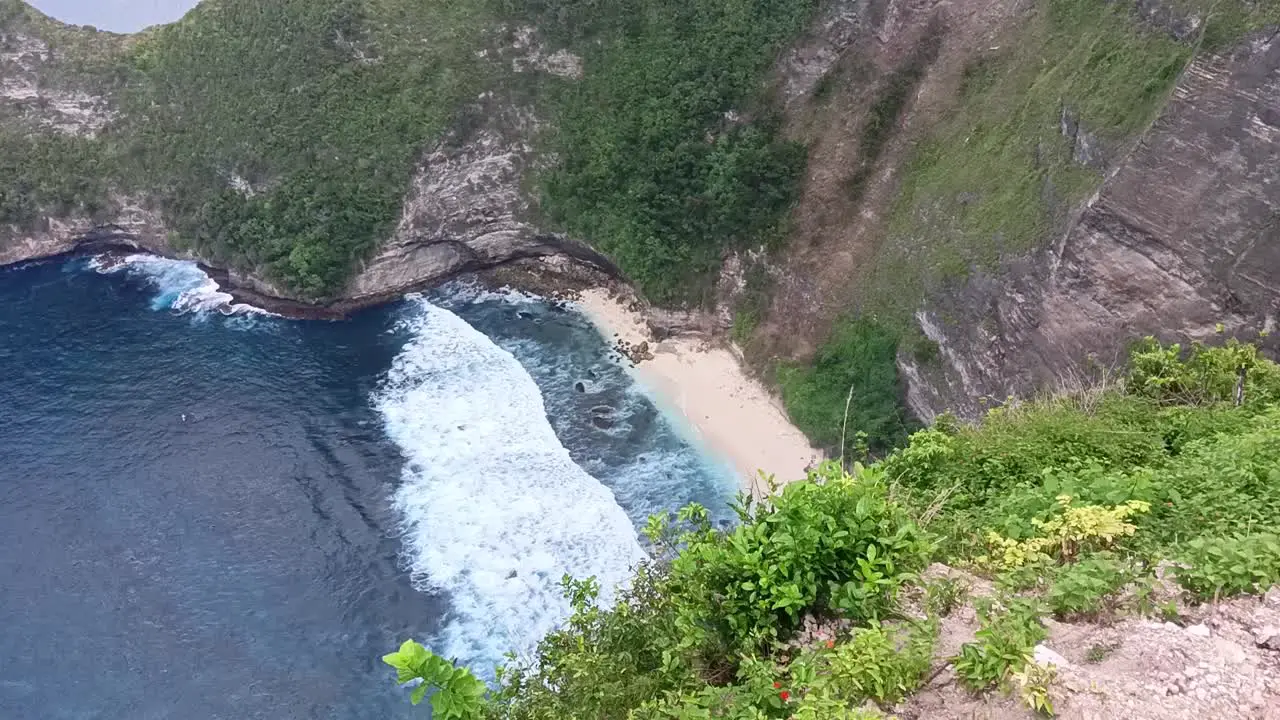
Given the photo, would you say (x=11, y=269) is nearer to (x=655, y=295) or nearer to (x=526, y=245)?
(x=526, y=245)

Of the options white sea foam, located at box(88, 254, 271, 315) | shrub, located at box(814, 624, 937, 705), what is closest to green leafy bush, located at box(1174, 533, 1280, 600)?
shrub, located at box(814, 624, 937, 705)

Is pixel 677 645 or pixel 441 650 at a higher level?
pixel 677 645

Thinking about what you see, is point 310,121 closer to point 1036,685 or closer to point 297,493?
point 297,493

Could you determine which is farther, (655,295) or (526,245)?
(526,245)

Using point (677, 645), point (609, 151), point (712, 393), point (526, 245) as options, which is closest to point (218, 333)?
point (526, 245)

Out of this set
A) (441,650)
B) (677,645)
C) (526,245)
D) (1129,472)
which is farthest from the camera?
(526,245)
